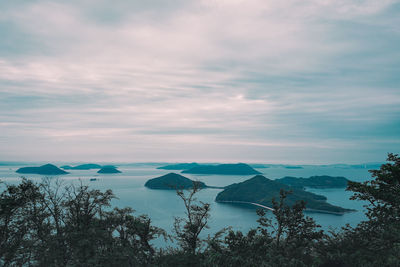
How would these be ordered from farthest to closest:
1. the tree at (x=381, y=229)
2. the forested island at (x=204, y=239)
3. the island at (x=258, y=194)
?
the island at (x=258, y=194) → the forested island at (x=204, y=239) → the tree at (x=381, y=229)

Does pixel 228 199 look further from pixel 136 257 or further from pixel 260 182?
pixel 136 257

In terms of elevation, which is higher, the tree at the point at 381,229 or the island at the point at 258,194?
the tree at the point at 381,229

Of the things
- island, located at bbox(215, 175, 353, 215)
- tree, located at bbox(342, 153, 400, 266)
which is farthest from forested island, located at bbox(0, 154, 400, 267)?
island, located at bbox(215, 175, 353, 215)

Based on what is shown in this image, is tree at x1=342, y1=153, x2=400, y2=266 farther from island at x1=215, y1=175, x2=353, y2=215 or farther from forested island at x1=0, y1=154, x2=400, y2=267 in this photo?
island at x1=215, y1=175, x2=353, y2=215

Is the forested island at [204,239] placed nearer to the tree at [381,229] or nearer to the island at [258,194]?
the tree at [381,229]

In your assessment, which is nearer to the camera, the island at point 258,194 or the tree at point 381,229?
the tree at point 381,229

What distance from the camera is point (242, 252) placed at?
14.8 meters

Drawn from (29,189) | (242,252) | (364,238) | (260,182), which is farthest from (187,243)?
(260,182)

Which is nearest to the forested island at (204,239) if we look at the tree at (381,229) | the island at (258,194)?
the tree at (381,229)

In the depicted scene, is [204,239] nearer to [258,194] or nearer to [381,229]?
[381,229]

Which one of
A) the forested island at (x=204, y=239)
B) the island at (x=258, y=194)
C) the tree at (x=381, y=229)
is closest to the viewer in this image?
the tree at (x=381, y=229)

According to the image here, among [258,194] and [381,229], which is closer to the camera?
[381,229]

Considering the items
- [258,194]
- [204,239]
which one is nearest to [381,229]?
[204,239]

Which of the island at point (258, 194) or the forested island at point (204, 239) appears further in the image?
the island at point (258, 194)
